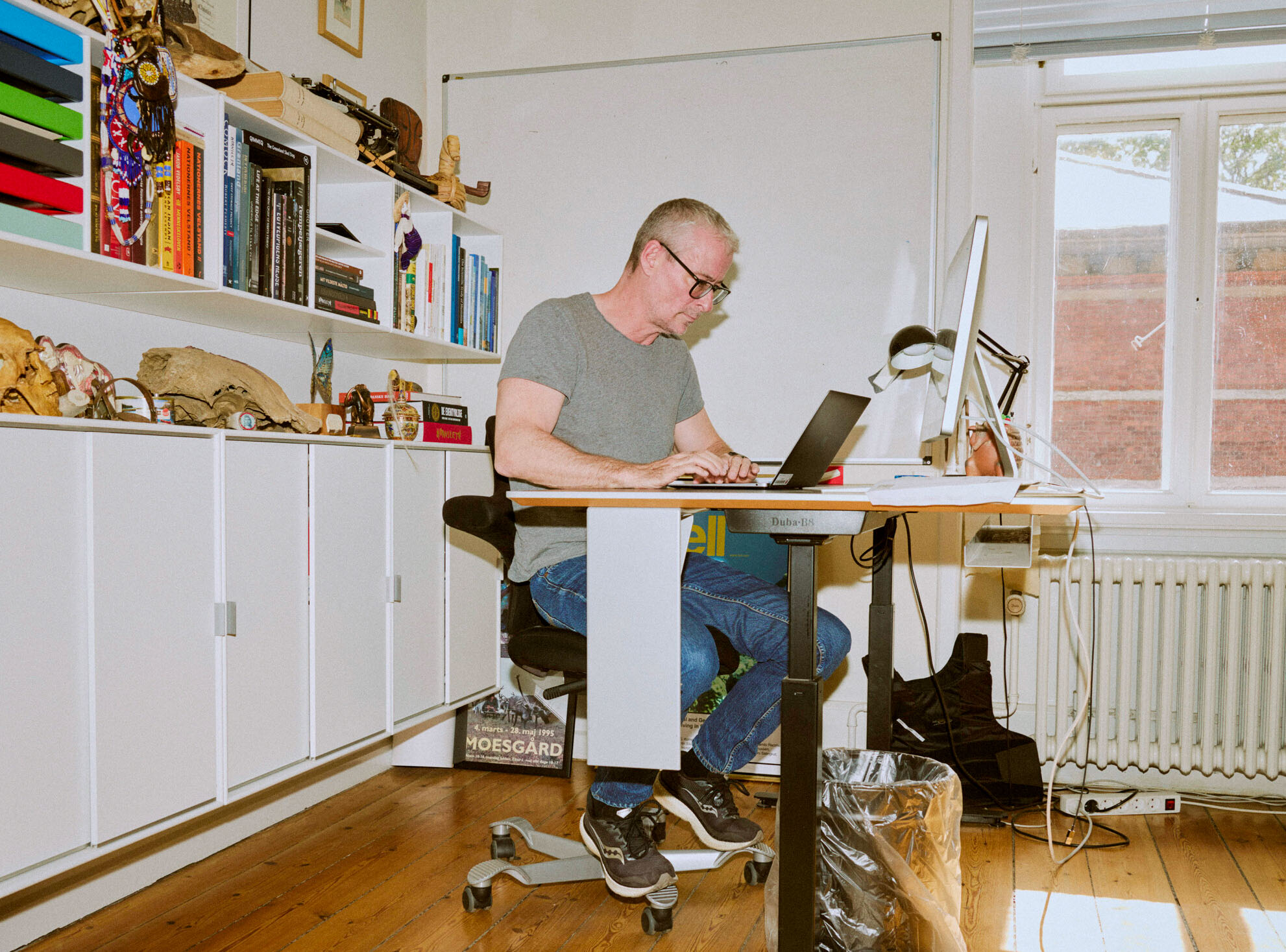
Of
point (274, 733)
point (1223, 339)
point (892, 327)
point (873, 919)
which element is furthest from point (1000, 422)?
point (1223, 339)

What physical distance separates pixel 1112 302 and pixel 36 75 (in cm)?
270

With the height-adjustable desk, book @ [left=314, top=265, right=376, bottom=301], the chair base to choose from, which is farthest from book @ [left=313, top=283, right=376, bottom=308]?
the chair base

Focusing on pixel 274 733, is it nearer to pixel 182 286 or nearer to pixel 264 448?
pixel 264 448

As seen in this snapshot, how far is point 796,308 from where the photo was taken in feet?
9.03

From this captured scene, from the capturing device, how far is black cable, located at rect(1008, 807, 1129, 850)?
2291 mm

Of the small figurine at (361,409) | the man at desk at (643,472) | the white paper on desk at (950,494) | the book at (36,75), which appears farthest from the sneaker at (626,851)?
the book at (36,75)

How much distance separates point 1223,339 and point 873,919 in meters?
2.12

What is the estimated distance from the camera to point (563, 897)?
1.92 meters

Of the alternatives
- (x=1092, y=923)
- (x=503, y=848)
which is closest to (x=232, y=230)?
(x=503, y=848)

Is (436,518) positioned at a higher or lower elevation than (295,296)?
lower

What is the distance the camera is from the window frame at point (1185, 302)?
8.96ft

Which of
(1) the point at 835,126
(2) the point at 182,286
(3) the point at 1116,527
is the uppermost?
(1) the point at 835,126

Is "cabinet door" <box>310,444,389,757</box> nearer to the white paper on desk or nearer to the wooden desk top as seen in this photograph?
the wooden desk top

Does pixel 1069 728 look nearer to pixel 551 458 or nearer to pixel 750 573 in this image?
pixel 750 573
